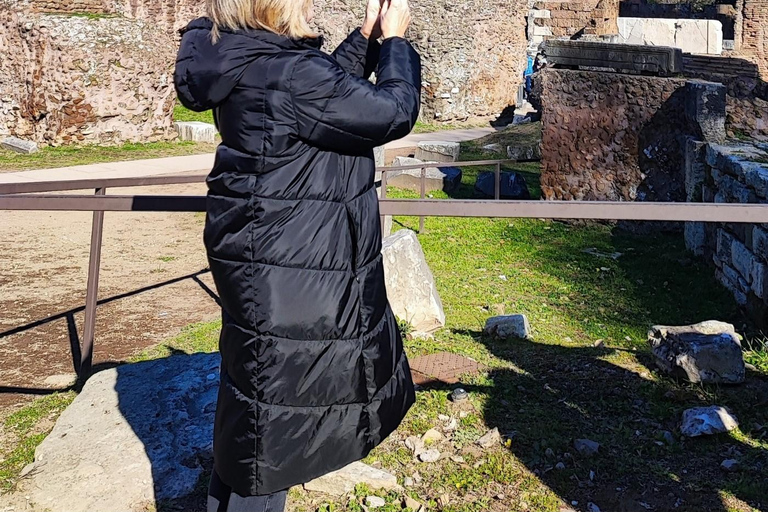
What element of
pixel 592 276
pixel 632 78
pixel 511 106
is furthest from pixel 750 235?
pixel 511 106

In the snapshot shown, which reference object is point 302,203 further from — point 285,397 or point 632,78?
point 632,78

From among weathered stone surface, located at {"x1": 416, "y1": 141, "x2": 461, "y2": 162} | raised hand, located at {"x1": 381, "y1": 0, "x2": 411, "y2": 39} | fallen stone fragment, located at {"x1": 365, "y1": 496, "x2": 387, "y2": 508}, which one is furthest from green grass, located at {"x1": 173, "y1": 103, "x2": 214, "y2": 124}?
raised hand, located at {"x1": 381, "y1": 0, "x2": 411, "y2": 39}

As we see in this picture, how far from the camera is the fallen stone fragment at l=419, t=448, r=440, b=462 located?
311 cm

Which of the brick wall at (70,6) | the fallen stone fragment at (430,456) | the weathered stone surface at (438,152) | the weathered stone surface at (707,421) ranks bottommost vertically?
the fallen stone fragment at (430,456)

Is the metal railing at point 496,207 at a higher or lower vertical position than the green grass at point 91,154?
higher

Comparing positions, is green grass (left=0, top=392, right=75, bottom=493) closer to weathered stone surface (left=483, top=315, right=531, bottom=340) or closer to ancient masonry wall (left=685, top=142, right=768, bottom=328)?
weathered stone surface (left=483, top=315, right=531, bottom=340)

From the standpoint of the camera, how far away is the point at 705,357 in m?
3.74

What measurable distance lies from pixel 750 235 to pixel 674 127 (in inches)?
83.8

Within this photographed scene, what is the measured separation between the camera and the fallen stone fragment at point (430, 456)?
10.2 ft

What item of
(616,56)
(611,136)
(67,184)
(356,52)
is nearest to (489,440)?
(356,52)

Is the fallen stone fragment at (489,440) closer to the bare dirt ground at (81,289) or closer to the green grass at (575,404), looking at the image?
the green grass at (575,404)

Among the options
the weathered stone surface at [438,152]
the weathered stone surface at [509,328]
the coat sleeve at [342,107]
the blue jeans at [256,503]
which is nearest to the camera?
the coat sleeve at [342,107]

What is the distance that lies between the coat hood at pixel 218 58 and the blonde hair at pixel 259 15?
0.05 ft

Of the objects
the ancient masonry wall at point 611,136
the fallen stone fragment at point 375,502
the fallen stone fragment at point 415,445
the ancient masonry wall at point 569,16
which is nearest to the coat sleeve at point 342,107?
the fallen stone fragment at point 375,502
